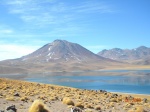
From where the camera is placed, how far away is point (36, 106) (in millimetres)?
11977

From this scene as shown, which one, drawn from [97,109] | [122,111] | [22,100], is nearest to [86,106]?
[97,109]

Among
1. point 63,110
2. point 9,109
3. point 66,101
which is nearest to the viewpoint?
point 9,109

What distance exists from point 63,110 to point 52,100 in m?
5.82

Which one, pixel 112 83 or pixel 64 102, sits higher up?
pixel 112 83

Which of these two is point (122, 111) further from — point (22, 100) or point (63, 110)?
point (22, 100)

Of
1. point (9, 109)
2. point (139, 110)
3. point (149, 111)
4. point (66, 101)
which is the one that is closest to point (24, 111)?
point (9, 109)

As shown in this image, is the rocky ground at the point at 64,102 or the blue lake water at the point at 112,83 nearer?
the rocky ground at the point at 64,102

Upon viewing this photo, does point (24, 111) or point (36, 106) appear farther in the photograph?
point (24, 111)

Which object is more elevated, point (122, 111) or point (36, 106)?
point (36, 106)

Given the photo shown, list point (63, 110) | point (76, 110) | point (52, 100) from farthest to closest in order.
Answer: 1. point (52, 100)
2. point (63, 110)
3. point (76, 110)

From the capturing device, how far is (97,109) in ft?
66.6

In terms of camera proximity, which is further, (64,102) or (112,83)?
(112,83)

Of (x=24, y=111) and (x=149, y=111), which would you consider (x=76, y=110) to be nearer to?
(x=24, y=111)

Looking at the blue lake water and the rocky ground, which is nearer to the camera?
the rocky ground
